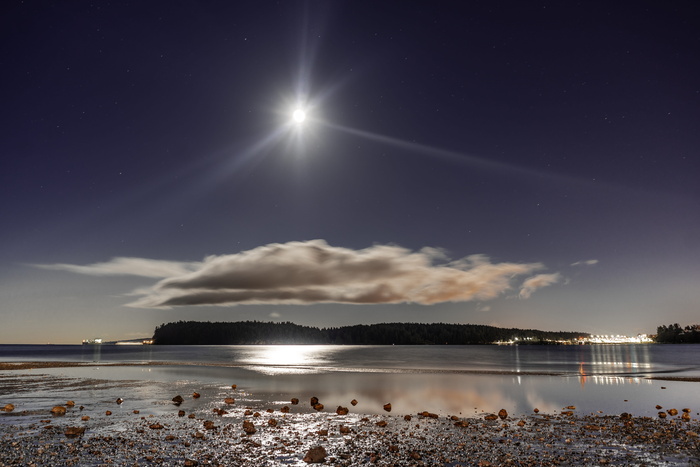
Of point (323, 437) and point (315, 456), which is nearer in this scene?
point (315, 456)

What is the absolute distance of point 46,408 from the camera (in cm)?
2950

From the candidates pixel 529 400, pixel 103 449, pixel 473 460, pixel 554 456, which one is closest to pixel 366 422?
pixel 473 460

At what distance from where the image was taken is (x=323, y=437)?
2114cm

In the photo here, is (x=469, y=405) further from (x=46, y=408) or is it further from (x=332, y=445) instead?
(x=46, y=408)

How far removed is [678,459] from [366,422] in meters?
14.4

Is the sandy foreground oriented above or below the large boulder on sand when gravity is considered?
below

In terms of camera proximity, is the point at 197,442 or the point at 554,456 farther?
the point at 197,442

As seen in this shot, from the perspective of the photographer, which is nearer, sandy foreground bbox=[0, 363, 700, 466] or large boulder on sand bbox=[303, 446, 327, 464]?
large boulder on sand bbox=[303, 446, 327, 464]

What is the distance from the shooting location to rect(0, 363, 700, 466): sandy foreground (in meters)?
17.4

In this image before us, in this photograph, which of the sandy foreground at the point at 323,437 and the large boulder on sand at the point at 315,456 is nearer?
the large boulder on sand at the point at 315,456

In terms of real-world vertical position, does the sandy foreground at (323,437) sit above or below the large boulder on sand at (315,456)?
Result: below

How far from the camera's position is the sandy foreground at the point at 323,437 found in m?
17.4

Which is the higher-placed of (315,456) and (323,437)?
(315,456)

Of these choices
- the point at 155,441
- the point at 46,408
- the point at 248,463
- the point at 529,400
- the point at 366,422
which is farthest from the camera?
the point at 529,400
